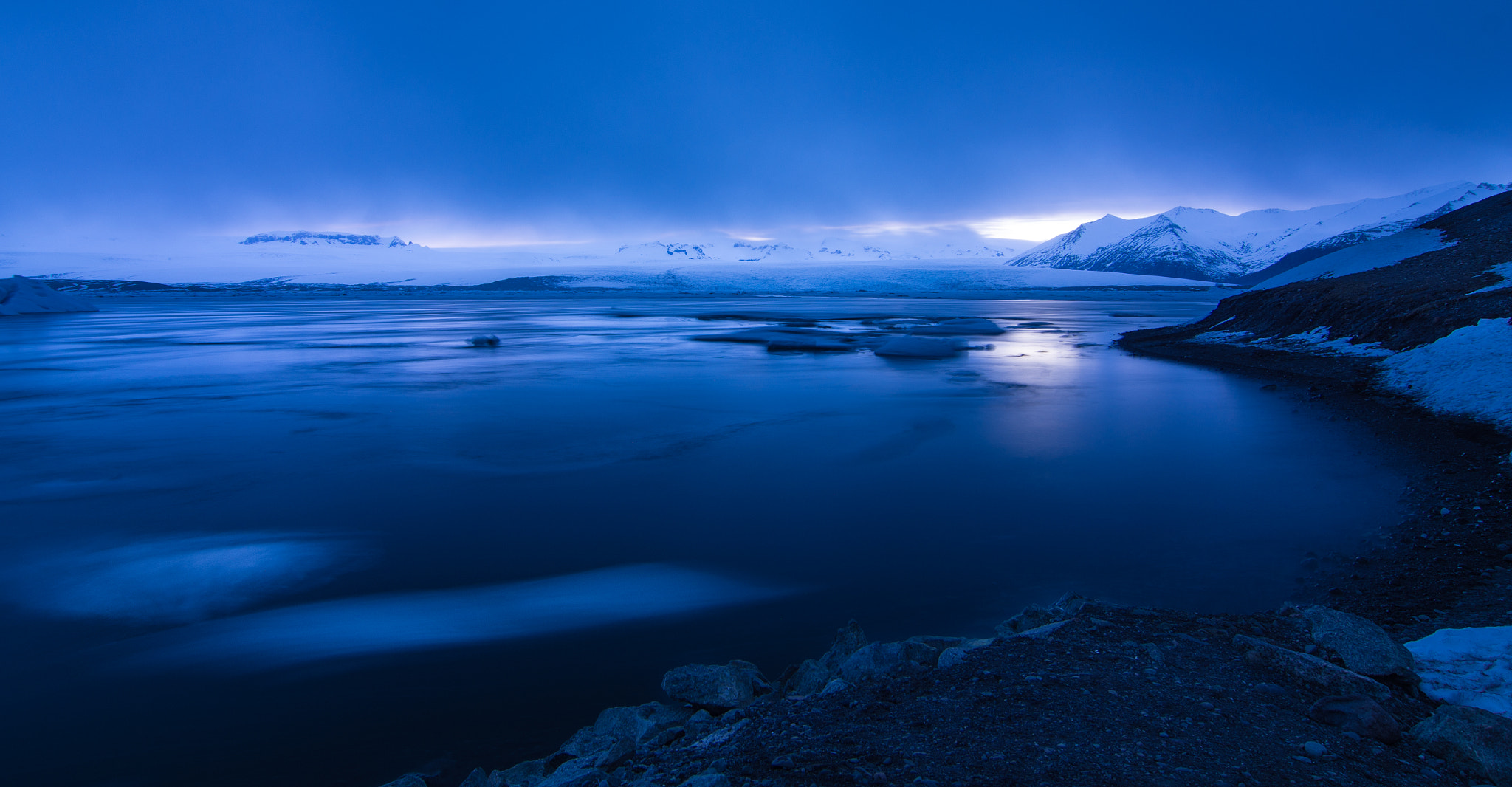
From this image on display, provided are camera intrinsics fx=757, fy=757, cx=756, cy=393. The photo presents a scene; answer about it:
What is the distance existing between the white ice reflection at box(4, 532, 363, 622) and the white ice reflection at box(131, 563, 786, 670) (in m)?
0.31

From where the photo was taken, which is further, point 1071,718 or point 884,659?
point 884,659

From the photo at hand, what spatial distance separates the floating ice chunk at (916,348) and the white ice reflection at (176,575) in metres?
12.2

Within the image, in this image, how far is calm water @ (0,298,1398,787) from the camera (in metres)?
3.00

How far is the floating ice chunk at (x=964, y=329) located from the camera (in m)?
21.1

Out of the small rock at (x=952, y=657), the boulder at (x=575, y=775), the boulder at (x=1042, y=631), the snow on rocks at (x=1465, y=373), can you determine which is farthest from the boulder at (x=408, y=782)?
the snow on rocks at (x=1465, y=373)

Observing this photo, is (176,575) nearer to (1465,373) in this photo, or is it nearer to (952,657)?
(952,657)

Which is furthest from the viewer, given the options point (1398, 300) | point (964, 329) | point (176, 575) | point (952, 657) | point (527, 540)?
point (964, 329)

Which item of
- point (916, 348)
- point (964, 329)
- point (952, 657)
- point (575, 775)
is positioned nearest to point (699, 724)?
point (575, 775)

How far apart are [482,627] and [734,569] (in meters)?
1.38

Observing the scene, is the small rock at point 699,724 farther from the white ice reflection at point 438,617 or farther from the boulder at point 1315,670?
the boulder at point 1315,670

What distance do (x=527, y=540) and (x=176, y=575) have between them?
1841 mm

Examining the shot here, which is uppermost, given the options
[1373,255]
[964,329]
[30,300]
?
[1373,255]

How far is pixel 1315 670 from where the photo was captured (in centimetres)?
225

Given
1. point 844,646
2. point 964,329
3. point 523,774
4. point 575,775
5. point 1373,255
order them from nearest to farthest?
1. point 575,775
2. point 523,774
3. point 844,646
4. point 1373,255
5. point 964,329
